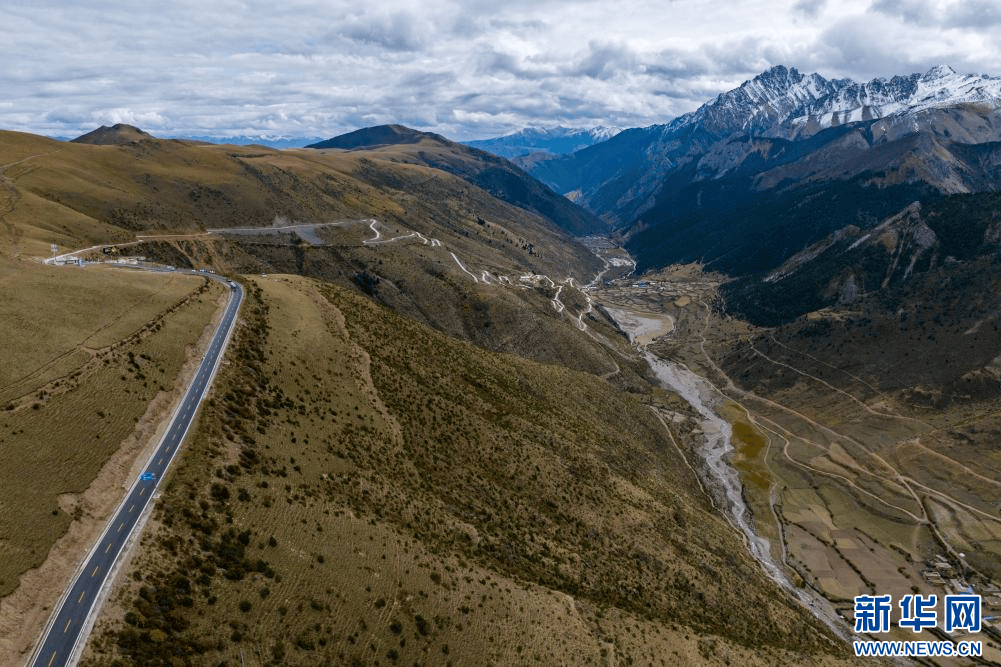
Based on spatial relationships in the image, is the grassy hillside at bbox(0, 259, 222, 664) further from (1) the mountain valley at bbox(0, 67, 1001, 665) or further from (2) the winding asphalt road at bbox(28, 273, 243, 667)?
(2) the winding asphalt road at bbox(28, 273, 243, 667)

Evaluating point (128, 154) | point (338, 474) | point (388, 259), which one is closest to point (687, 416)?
point (388, 259)

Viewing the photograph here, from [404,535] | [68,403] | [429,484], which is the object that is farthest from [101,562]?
[429,484]

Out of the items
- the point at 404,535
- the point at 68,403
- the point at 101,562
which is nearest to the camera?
the point at 101,562

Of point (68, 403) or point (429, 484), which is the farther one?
point (429, 484)

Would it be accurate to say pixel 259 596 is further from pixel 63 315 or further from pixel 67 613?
pixel 63 315

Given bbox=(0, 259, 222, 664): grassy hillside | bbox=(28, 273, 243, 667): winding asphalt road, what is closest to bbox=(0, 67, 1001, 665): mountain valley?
bbox=(0, 259, 222, 664): grassy hillside

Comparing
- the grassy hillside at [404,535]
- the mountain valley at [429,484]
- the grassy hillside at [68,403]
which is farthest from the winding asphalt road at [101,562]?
the grassy hillside at [404,535]

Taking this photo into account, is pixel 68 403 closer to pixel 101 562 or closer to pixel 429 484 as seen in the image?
pixel 101 562

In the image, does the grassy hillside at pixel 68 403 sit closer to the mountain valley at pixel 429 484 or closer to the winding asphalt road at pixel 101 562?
the mountain valley at pixel 429 484
